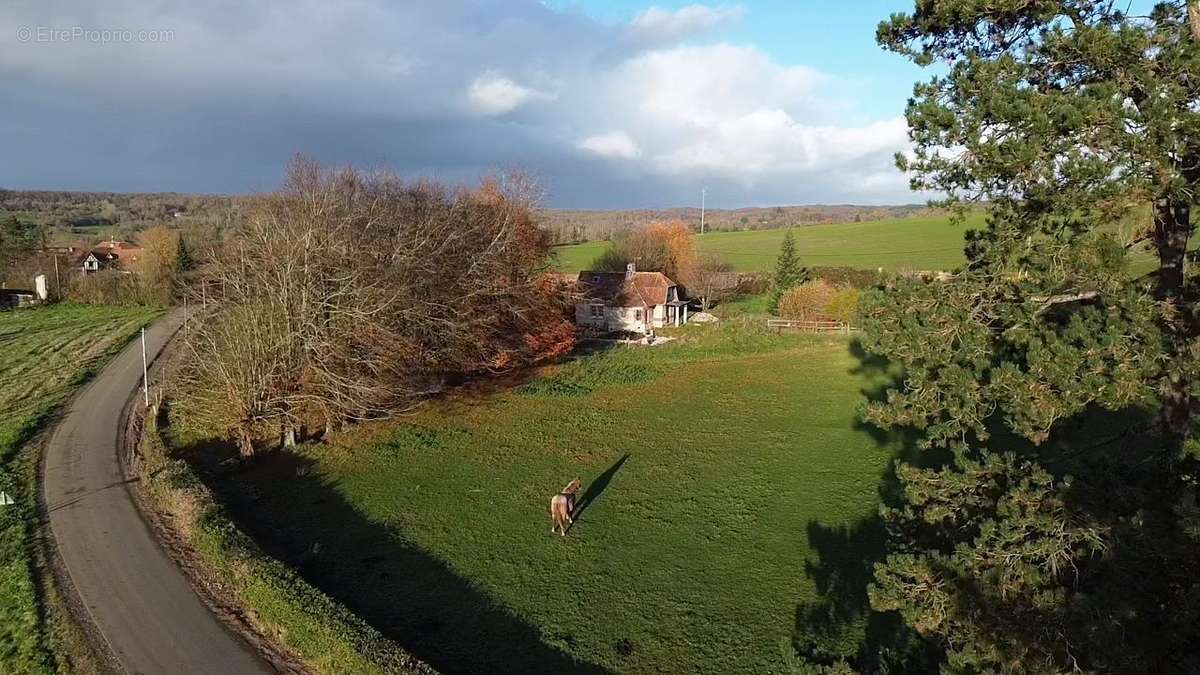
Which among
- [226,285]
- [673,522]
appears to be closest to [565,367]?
[226,285]

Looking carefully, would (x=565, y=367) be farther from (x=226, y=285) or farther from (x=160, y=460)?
(x=160, y=460)

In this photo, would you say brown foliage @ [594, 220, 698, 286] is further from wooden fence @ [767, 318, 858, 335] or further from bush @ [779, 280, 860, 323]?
wooden fence @ [767, 318, 858, 335]

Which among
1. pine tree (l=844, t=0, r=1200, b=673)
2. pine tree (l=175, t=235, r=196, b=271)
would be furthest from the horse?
pine tree (l=175, t=235, r=196, b=271)

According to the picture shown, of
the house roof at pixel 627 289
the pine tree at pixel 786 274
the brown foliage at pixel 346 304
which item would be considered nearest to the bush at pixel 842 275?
the pine tree at pixel 786 274

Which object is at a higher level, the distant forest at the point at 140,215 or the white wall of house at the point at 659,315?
the distant forest at the point at 140,215

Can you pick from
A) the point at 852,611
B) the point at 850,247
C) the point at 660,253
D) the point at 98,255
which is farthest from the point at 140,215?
the point at 852,611

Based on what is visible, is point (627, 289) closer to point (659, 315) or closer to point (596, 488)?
point (659, 315)

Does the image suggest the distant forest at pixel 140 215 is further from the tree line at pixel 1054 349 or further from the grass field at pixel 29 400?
the tree line at pixel 1054 349
